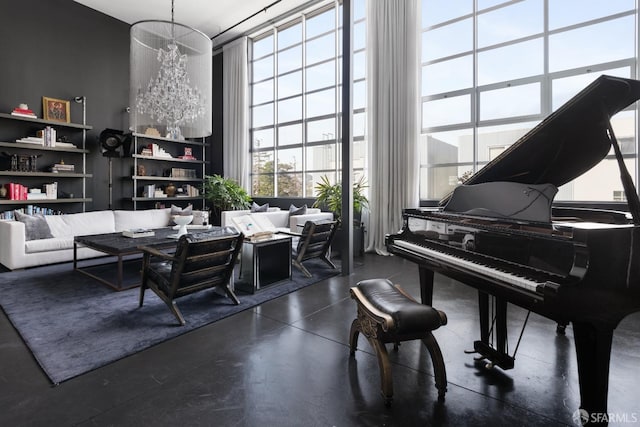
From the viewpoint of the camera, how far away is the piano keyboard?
1.36 metres

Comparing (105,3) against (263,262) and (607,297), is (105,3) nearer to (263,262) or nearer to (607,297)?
(263,262)

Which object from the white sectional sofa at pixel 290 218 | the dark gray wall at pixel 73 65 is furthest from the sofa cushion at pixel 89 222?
the white sectional sofa at pixel 290 218

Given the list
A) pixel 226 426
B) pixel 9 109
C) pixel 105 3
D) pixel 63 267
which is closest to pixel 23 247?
pixel 63 267

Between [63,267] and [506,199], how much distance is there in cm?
Answer: 516

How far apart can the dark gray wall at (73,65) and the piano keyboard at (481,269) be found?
685 centimetres

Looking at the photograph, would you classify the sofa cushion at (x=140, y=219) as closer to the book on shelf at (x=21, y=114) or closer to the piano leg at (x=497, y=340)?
the book on shelf at (x=21, y=114)

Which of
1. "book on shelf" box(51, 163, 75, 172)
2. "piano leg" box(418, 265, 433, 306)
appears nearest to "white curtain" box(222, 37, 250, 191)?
"book on shelf" box(51, 163, 75, 172)

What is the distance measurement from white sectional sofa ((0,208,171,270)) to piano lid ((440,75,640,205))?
5.02m

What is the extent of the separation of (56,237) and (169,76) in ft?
8.98

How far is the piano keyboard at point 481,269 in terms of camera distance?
1.36 m

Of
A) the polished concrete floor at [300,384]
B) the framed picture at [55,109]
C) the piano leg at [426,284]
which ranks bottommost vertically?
the polished concrete floor at [300,384]

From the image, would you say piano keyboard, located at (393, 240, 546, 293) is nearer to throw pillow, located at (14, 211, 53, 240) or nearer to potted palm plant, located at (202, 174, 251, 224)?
throw pillow, located at (14, 211, 53, 240)

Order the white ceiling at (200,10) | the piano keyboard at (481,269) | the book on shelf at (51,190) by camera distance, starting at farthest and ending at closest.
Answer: the white ceiling at (200,10), the book on shelf at (51,190), the piano keyboard at (481,269)

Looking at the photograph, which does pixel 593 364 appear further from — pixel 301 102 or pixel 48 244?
pixel 301 102
